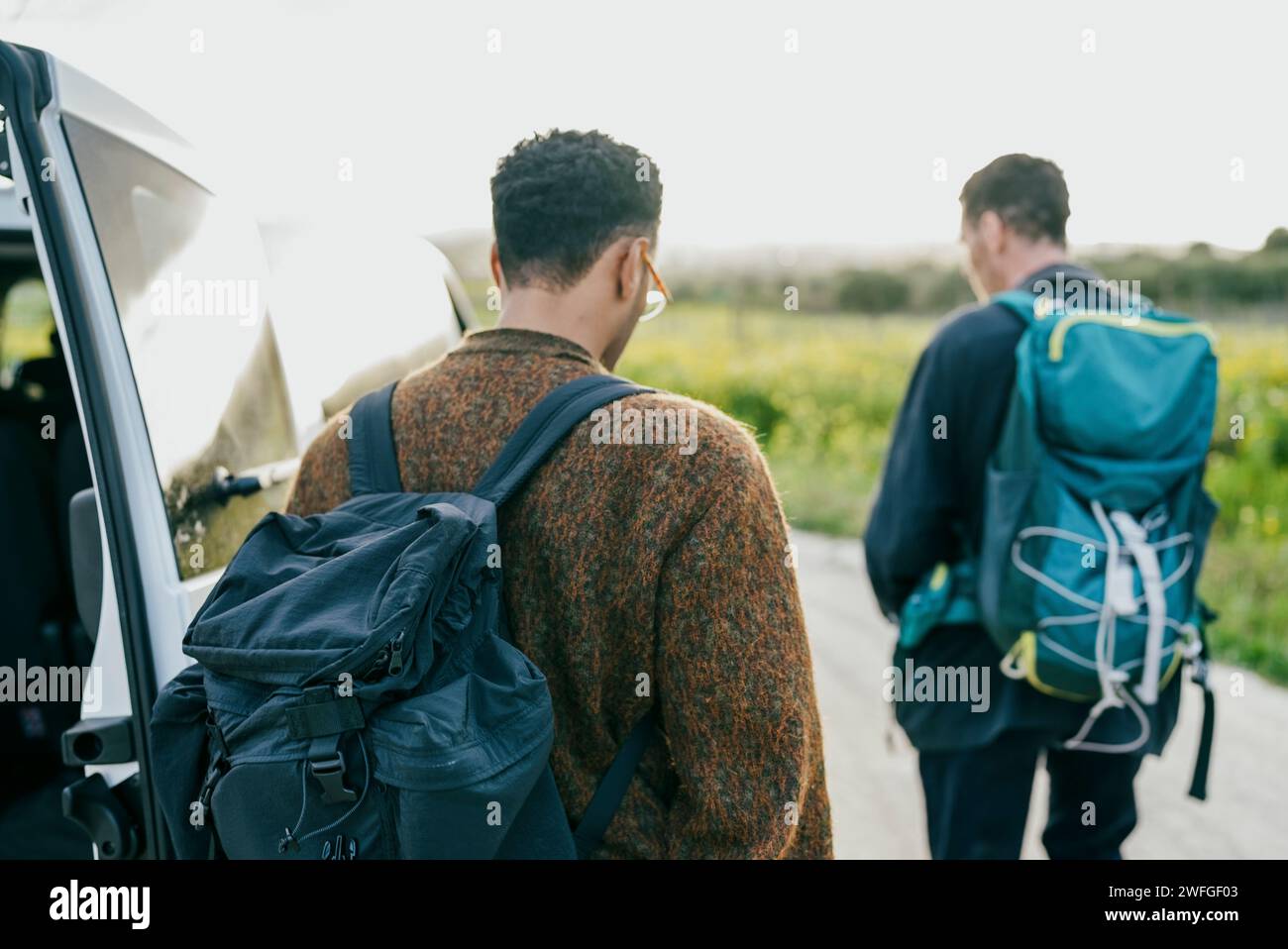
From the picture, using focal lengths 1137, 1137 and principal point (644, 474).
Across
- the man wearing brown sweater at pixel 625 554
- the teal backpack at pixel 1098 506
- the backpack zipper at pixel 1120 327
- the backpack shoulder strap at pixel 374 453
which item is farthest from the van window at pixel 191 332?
the backpack zipper at pixel 1120 327

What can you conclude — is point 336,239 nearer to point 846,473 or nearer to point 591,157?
point 591,157

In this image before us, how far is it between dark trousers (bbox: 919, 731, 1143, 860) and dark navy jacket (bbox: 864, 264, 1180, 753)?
0.28 feet

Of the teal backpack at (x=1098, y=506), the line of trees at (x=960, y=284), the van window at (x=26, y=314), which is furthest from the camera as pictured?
the line of trees at (x=960, y=284)

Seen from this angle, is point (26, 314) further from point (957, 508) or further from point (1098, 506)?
point (1098, 506)

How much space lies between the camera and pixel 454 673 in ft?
4.77

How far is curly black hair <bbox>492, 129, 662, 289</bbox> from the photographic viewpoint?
174 centimetres

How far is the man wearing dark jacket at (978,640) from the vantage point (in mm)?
2863

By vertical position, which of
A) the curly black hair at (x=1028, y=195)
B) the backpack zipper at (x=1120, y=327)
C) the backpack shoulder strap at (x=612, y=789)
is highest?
the curly black hair at (x=1028, y=195)

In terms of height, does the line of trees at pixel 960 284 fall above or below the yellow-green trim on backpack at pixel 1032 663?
below

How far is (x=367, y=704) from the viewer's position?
4.50ft

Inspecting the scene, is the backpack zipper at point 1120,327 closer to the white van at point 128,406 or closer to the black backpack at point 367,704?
the black backpack at point 367,704

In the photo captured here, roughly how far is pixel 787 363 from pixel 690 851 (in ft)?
53.7

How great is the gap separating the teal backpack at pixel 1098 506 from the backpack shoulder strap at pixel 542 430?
142cm

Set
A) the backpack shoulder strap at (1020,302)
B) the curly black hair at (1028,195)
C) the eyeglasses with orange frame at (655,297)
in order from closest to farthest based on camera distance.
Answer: the eyeglasses with orange frame at (655,297)
the backpack shoulder strap at (1020,302)
the curly black hair at (1028,195)
